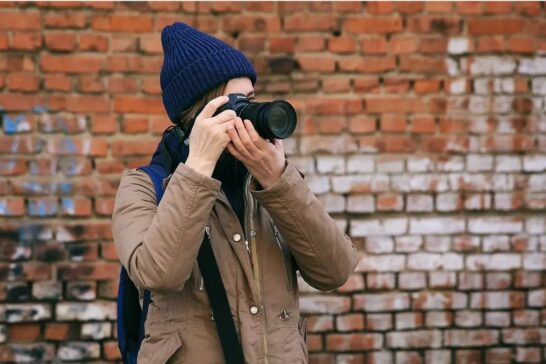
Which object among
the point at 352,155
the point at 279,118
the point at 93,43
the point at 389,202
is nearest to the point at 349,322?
the point at 389,202

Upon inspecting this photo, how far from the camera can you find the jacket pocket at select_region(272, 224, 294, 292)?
1.68 m

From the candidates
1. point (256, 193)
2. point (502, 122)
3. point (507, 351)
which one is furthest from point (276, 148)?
point (507, 351)

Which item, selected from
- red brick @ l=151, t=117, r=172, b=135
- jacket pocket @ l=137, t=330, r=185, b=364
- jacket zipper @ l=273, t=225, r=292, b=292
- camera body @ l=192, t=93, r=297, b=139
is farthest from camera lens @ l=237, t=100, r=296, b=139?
red brick @ l=151, t=117, r=172, b=135

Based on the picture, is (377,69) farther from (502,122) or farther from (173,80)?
(173,80)

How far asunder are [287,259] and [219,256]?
0.59 feet

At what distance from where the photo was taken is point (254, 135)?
151 centimetres

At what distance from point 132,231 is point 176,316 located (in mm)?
204

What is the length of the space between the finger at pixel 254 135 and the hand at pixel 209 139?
0.03 m

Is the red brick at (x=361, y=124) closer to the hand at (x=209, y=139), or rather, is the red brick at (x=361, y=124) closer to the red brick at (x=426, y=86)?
the red brick at (x=426, y=86)

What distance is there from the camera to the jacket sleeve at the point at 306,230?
1.58 meters

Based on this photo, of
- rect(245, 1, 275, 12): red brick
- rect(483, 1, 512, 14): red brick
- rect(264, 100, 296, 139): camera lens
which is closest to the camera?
rect(264, 100, 296, 139): camera lens

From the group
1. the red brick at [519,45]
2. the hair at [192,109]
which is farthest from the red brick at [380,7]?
the hair at [192,109]

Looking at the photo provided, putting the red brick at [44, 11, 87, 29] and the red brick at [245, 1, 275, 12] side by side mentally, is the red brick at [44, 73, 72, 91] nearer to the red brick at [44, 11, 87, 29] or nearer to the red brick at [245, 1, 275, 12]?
the red brick at [44, 11, 87, 29]

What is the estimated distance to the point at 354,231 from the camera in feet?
10.6
